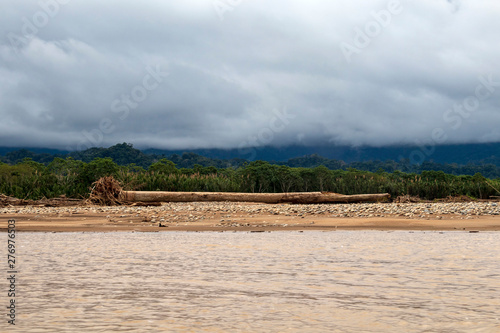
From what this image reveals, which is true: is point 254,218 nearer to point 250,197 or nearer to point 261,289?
point 250,197

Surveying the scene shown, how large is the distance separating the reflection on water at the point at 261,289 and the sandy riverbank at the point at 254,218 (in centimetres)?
704

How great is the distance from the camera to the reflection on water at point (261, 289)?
457cm

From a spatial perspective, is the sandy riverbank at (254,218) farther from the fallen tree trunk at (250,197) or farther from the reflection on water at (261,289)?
the reflection on water at (261,289)

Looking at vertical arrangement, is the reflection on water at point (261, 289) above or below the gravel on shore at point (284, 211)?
below

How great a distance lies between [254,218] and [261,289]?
575 inches

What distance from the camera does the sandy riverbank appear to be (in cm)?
1795

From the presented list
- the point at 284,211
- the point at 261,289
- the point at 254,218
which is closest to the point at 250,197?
the point at 284,211

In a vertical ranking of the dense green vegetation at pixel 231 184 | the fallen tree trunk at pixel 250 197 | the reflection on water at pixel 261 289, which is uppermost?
the dense green vegetation at pixel 231 184

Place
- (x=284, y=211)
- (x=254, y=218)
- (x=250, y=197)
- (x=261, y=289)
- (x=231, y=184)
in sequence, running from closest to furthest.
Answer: (x=261, y=289) → (x=254, y=218) → (x=284, y=211) → (x=250, y=197) → (x=231, y=184)

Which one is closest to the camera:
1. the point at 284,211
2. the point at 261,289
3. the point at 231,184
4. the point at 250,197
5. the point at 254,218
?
the point at 261,289

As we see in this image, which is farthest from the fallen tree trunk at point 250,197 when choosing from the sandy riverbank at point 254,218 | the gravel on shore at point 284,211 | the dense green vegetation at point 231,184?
the gravel on shore at point 284,211

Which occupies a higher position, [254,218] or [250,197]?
[250,197]

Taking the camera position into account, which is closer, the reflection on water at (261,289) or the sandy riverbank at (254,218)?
the reflection on water at (261,289)

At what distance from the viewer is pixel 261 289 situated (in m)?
6.29
